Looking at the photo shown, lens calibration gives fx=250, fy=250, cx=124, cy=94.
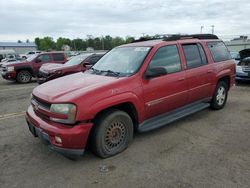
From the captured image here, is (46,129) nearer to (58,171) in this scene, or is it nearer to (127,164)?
(58,171)

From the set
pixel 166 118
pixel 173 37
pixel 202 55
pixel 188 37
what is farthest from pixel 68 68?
pixel 166 118

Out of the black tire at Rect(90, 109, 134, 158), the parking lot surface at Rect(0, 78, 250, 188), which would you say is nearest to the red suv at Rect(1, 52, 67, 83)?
the parking lot surface at Rect(0, 78, 250, 188)

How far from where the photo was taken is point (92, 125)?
3.68 m

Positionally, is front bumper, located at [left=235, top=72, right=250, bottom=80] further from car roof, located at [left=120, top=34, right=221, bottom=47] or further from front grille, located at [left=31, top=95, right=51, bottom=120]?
front grille, located at [left=31, top=95, right=51, bottom=120]

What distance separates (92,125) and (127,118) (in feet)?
2.29

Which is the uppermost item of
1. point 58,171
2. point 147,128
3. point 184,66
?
point 184,66

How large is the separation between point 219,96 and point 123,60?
117 inches

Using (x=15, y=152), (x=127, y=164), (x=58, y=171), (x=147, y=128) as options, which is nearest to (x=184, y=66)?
(x=147, y=128)

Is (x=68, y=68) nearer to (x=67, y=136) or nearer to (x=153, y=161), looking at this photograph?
(x=67, y=136)

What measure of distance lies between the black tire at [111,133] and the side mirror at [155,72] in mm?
809

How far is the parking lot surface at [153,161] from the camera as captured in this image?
11.0 ft

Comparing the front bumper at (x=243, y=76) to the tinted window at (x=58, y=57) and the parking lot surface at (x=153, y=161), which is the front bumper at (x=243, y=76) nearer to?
the parking lot surface at (x=153, y=161)

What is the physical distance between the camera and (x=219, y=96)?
6.38 meters

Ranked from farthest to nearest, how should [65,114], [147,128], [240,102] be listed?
[240,102] < [147,128] < [65,114]
